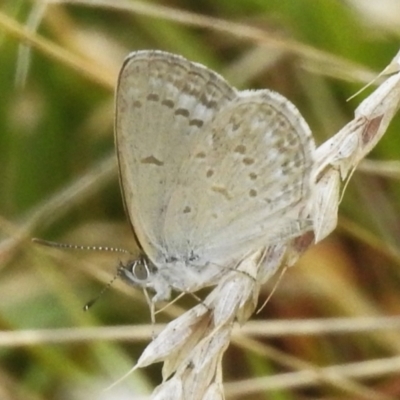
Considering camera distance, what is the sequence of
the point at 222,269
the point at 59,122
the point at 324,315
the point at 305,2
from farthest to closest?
the point at 59,122
the point at 324,315
the point at 305,2
the point at 222,269

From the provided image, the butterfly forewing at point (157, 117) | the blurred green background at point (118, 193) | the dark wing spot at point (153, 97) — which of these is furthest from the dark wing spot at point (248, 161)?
the blurred green background at point (118, 193)

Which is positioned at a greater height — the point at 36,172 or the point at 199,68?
the point at 36,172

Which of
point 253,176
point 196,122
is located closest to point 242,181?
point 253,176

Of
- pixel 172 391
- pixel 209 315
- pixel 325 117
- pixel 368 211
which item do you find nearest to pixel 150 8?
pixel 325 117

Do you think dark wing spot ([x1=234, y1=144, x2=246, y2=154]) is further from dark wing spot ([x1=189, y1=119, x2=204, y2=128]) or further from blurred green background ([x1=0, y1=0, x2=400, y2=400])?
blurred green background ([x1=0, y1=0, x2=400, y2=400])

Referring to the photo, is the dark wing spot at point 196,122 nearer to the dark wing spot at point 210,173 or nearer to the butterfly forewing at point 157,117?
the butterfly forewing at point 157,117

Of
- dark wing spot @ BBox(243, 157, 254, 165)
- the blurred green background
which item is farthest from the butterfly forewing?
the blurred green background

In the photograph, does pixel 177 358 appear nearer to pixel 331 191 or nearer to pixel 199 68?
pixel 331 191

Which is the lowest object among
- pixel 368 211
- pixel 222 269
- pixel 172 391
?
pixel 172 391
